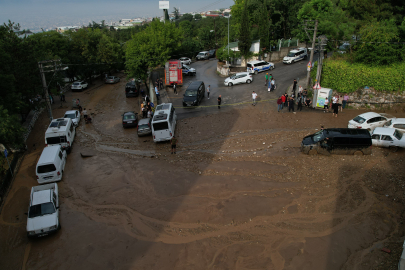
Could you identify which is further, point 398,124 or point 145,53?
point 145,53

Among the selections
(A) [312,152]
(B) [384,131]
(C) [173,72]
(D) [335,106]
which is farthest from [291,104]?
(C) [173,72]

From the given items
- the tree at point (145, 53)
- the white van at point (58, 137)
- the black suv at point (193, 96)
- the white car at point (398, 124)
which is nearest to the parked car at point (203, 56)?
the tree at point (145, 53)

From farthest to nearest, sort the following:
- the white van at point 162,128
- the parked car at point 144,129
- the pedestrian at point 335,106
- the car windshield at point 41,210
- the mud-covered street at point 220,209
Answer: the parked car at point 144,129, the pedestrian at point 335,106, the white van at point 162,128, the car windshield at point 41,210, the mud-covered street at point 220,209

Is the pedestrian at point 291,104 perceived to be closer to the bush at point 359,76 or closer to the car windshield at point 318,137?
the bush at point 359,76

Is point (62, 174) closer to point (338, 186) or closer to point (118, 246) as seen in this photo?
point (118, 246)

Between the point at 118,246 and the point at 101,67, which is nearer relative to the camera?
the point at 118,246

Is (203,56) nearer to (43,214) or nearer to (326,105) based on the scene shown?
(326,105)

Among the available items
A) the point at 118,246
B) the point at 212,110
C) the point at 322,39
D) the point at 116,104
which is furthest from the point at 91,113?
the point at 322,39
